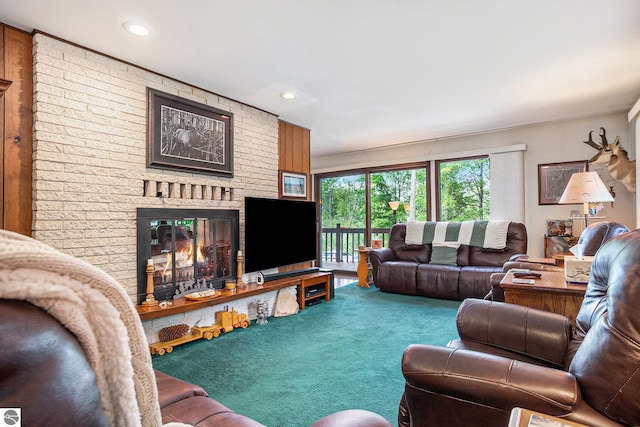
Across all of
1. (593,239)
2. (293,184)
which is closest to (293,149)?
(293,184)

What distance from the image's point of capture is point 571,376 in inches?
42.2

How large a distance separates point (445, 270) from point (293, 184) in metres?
2.32

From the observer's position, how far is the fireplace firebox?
3.02 metres

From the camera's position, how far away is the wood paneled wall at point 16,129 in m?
2.32

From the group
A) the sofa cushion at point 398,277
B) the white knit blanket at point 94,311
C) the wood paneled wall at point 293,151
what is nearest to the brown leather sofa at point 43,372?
the white knit blanket at point 94,311

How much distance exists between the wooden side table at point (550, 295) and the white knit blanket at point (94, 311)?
2.20 meters

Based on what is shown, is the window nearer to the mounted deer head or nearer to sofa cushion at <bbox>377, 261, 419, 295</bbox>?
sofa cushion at <bbox>377, 261, 419, 295</bbox>

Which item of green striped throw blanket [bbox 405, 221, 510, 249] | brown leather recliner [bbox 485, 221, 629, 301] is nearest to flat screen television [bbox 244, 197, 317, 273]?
green striped throw blanket [bbox 405, 221, 510, 249]

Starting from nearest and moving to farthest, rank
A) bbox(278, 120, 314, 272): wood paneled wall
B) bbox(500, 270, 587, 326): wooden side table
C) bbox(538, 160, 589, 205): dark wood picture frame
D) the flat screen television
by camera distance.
Answer: bbox(500, 270, 587, 326): wooden side table < the flat screen television < bbox(278, 120, 314, 272): wood paneled wall < bbox(538, 160, 589, 205): dark wood picture frame

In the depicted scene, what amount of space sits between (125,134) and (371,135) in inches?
143

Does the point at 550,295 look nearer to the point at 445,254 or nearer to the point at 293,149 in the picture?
the point at 445,254

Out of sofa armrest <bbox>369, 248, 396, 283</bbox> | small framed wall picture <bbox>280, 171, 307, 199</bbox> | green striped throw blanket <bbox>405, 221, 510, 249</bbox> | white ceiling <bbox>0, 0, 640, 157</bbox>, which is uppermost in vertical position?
white ceiling <bbox>0, 0, 640, 157</bbox>

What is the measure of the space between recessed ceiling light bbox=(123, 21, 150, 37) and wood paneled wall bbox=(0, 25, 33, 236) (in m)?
0.73

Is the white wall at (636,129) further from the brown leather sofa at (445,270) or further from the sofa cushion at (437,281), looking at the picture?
the sofa cushion at (437,281)
